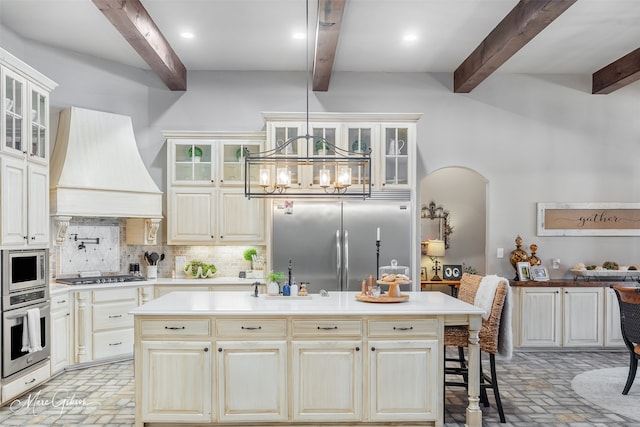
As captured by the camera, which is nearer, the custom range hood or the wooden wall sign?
the custom range hood

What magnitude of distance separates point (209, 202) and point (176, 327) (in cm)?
261

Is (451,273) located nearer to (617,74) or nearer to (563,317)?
(563,317)

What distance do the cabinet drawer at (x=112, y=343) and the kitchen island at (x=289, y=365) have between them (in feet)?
6.56

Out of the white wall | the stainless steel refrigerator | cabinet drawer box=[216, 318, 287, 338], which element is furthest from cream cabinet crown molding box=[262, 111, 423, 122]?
cabinet drawer box=[216, 318, 287, 338]

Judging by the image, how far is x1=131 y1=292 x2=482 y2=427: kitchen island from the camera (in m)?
3.17

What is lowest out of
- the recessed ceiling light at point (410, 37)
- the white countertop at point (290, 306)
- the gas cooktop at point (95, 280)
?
the gas cooktop at point (95, 280)

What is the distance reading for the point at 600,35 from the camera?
15.8 feet

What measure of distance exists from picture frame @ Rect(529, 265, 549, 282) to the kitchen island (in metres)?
2.89

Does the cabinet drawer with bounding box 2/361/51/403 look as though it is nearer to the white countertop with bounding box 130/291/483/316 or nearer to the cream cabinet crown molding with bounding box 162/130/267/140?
the white countertop with bounding box 130/291/483/316

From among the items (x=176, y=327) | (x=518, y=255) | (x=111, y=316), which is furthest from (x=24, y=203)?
(x=518, y=255)

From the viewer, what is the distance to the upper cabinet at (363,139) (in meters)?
5.36

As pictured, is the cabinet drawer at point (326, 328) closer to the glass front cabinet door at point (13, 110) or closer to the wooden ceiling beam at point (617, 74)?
the glass front cabinet door at point (13, 110)

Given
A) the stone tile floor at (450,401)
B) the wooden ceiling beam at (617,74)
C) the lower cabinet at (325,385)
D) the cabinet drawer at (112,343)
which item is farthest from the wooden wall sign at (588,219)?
the cabinet drawer at (112,343)

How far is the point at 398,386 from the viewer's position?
3.22m
